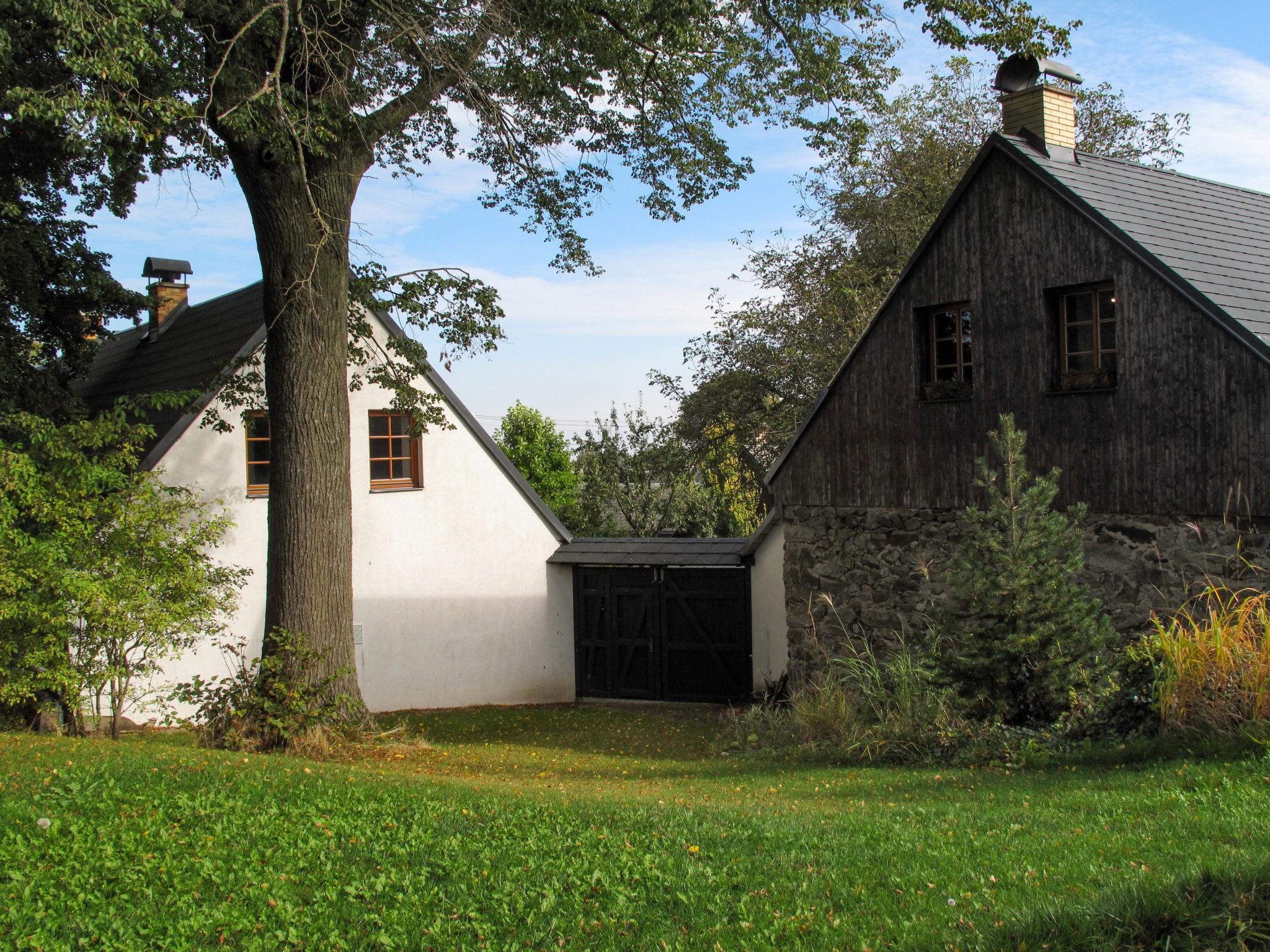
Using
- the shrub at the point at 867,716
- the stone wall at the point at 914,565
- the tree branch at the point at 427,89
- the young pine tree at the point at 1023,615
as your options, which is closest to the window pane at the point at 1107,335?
the stone wall at the point at 914,565

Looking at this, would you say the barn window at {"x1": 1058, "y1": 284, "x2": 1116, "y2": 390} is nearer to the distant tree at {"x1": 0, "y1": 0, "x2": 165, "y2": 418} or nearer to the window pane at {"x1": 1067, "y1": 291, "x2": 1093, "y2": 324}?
the window pane at {"x1": 1067, "y1": 291, "x2": 1093, "y2": 324}

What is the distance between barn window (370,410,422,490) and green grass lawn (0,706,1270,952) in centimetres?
833

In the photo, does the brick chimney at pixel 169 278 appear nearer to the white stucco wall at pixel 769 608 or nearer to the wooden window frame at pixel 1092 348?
the white stucco wall at pixel 769 608

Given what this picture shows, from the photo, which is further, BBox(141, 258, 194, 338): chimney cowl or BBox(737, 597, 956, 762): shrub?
BBox(141, 258, 194, 338): chimney cowl

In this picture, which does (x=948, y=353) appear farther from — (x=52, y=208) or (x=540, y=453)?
(x=540, y=453)

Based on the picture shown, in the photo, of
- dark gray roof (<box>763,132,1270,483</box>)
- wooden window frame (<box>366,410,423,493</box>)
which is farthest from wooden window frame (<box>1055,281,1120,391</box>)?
wooden window frame (<box>366,410,423,493</box>)

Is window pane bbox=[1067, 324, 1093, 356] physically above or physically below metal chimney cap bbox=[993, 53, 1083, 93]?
below

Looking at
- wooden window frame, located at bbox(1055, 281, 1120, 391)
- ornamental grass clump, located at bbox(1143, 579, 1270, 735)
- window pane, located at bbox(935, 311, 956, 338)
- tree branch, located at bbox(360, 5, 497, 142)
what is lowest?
ornamental grass clump, located at bbox(1143, 579, 1270, 735)

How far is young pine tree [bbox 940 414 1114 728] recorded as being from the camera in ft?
29.9

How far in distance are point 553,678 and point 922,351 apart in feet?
26.8

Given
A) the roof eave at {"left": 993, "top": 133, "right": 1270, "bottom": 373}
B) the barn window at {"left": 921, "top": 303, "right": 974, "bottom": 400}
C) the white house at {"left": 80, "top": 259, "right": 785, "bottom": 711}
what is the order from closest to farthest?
the roof eave at {"left": 993, "top": 133, "right": 1270, "bottom": 373}
the barn window at {"left": 921, "top": 303, "right": 974, "bottom": 400}
the white house at {"left": 80, "top": 259, "right": 785, "bottom": 711}

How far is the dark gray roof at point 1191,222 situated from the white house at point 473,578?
6.60m

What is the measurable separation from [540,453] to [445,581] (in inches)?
538

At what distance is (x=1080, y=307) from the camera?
12.2m
